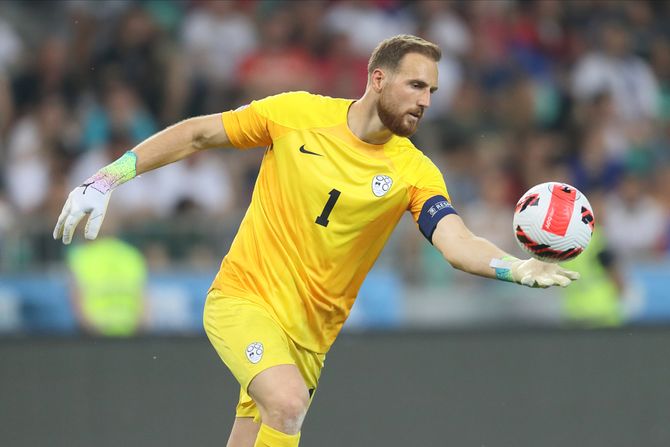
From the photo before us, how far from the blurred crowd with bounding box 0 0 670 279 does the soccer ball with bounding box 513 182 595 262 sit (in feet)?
13.7

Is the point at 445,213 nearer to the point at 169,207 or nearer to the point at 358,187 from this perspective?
the point at 358,187

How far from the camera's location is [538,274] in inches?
223

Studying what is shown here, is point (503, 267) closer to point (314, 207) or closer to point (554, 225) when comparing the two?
point (554, 225)

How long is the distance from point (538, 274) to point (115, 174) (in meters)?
2.25

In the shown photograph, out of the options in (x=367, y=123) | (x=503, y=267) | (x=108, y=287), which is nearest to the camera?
(x=503, y=267)

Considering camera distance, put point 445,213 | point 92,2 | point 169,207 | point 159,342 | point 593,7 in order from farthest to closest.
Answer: point 593,7 → point 92,2 → point 169,207 → point 159,342 → point 445,213

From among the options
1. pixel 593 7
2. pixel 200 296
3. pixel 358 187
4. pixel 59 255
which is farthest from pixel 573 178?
pixel 358 187

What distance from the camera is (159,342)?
9250 millimetres

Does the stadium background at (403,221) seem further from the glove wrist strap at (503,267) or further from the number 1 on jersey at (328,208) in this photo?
the glove wrist strap at (503,267)

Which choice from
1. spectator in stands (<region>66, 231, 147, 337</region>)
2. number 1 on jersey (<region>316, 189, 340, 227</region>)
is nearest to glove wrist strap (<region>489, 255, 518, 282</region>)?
number 1 on jersey (<region>316, 189, 340, 227</region>)

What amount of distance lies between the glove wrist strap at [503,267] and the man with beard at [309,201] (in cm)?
34

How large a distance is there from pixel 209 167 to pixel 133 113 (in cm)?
114

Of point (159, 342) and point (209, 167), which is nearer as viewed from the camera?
point (159, 342)

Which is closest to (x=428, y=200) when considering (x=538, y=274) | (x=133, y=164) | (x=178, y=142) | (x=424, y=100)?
(x=424, y=100)
